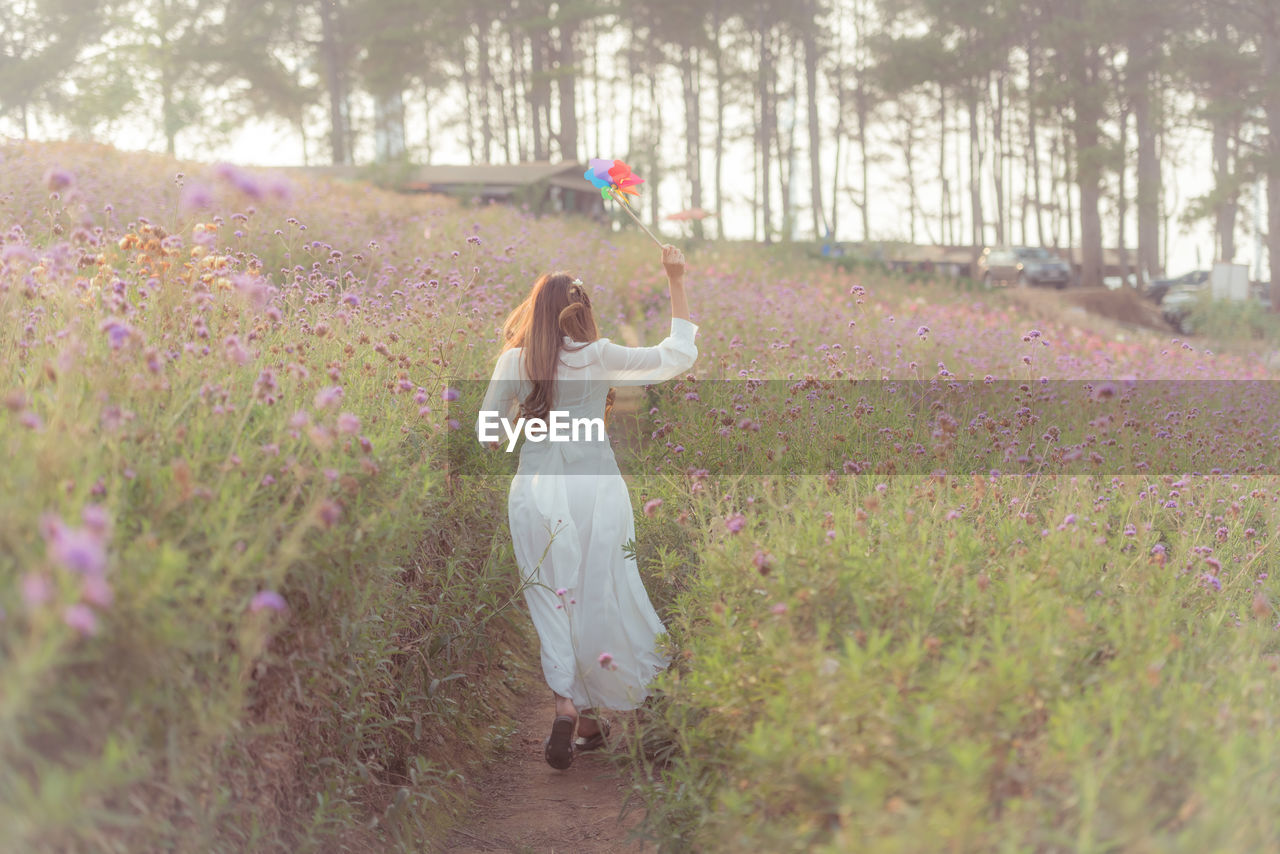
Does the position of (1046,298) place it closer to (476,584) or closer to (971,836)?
(476,584)

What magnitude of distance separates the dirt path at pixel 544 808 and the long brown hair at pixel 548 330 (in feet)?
4.61

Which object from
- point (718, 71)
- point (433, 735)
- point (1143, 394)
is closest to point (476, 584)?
point (433, 735)

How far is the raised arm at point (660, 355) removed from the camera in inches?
174

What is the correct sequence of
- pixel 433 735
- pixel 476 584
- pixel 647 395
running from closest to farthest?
1. pixel 433 735
2. pixel 476 584
3. pixel 647 395

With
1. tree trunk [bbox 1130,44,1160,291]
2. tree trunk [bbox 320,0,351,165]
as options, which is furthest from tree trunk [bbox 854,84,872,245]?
tree trunk [bbox 320,0,351,165]

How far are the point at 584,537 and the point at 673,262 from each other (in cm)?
128

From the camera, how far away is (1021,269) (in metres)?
30.2

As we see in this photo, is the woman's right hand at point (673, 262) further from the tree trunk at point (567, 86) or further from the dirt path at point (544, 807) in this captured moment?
the tree trunk at point (567, 86)

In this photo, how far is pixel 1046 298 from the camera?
23.5m

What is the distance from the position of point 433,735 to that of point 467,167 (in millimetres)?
28158

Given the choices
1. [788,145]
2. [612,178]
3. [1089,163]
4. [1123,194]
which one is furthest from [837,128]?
[612,178]

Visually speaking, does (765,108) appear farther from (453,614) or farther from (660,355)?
(453,614)

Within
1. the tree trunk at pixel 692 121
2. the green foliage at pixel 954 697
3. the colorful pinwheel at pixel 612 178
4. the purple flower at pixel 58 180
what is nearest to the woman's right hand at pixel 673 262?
the colorful pinwheel at pixel 612 178

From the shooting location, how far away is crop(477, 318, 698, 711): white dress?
14.1 feet
